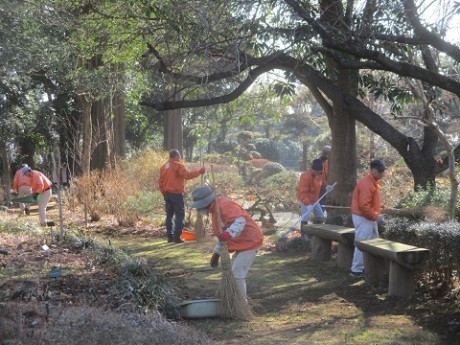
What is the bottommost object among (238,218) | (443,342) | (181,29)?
(443,342)

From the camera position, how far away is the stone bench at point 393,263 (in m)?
8.04

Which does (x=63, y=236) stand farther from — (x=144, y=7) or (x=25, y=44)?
(x=25, y=44)

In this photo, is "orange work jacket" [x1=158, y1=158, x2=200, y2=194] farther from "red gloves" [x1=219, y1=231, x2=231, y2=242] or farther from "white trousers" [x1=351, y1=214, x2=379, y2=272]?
"red gloves" [x1=219, y1=231, x2=231, y2=242]

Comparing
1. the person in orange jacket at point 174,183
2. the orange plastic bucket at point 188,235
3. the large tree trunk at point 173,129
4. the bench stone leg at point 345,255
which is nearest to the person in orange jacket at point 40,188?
the person in orange jacket at point 174,183

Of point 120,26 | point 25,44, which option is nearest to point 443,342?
point 120,26

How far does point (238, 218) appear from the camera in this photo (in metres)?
7.58

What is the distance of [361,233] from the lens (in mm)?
10047

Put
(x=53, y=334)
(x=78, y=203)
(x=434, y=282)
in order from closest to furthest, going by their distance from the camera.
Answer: (x=53, y=334) < (x=434, y=282) < (x=78, y=203)

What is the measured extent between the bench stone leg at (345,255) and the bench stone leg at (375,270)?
1.31 m

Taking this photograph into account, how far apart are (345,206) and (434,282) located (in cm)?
541

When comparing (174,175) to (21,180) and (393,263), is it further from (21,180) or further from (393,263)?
(393,263)

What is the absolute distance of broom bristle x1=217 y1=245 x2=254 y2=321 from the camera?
7.52 m

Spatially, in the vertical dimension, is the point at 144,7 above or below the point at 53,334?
above

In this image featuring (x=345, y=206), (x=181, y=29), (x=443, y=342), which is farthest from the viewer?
(x=345, y=206)
